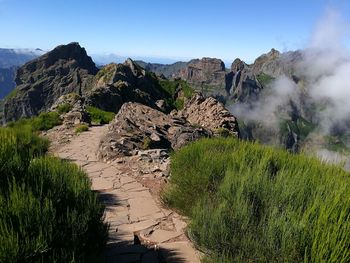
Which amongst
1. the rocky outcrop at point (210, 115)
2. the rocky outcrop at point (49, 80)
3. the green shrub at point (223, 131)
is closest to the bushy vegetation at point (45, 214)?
the green shrub at point (223, 131)

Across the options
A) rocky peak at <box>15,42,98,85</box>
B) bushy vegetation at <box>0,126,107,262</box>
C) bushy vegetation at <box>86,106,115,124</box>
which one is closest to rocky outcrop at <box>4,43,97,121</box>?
rocky peak at <box>15,42,98,85</box>

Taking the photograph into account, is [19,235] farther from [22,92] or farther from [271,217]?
[22,92]

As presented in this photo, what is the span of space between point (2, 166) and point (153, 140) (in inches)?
375

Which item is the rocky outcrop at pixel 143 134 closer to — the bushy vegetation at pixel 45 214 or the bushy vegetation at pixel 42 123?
the bushy vegetation at pixel 42 123

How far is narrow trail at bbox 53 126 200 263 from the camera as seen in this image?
6348 millimetres

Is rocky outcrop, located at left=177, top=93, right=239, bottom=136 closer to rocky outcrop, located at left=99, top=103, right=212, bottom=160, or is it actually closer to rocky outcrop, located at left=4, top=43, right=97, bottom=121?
rocky outcrop, located at left=99, top=103, right=212, bottom=160

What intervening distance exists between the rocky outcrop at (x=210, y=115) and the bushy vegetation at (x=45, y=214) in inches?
557

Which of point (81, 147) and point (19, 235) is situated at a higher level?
point (19, 235)

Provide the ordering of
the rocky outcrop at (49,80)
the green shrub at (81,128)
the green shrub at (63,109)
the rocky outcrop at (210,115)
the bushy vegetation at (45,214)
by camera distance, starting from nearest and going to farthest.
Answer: the bushy vegetation at (45,214)
the green shrub at (81,128)
the rocky outcrop at (210,115)
the green shrub at (63,109)
the rocky outcrop at (49,80)

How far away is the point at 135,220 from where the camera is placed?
8.03 m

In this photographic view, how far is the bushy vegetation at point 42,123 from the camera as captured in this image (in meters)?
20.2

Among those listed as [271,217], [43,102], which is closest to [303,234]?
[271,217]

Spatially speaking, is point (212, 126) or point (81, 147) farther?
point (212, 126)

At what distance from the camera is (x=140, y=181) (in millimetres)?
11055
